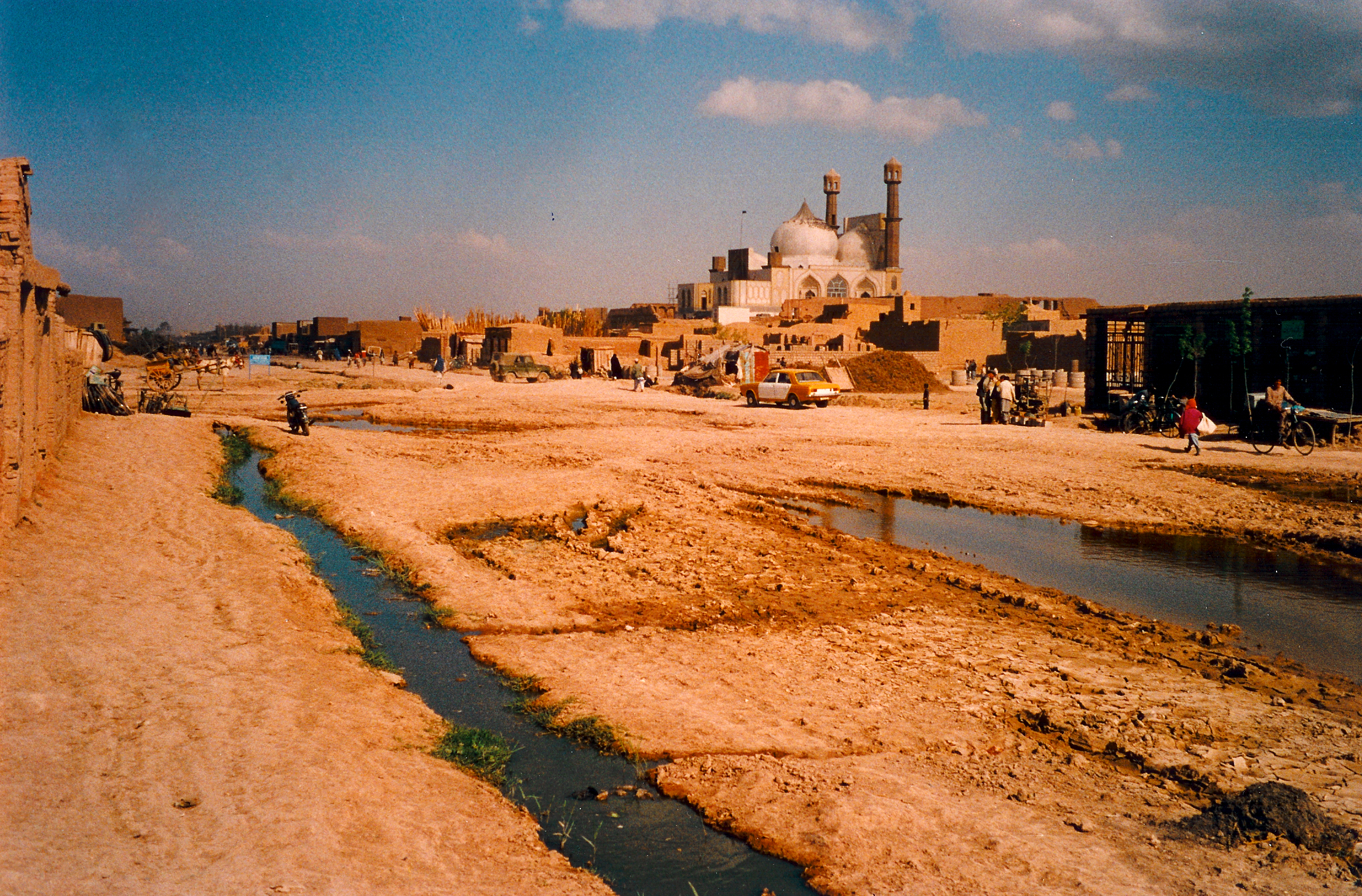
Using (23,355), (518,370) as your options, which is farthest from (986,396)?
(518,370)

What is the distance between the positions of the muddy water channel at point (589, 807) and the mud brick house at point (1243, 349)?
2100 cm

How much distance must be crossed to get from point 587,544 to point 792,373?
19.6m

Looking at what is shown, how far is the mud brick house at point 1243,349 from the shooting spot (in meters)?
22.2

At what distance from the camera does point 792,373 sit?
30094 millimetres

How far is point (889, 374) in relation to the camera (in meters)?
37.8

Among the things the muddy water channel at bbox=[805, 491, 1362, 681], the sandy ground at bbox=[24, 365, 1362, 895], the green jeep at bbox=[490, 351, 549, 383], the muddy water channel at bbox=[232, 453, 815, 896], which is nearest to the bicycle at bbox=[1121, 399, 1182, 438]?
the sandy ground at bbox=[24, 365, 1362, 895]

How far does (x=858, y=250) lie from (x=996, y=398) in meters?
66.5

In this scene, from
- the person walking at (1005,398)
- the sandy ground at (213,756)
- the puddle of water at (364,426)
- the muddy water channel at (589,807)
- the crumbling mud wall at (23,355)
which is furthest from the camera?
the puddle of water at (364,426)

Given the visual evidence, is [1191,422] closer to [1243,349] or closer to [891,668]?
[1243,349]

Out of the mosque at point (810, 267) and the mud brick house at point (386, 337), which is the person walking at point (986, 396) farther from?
the mosque at point (810, 267)

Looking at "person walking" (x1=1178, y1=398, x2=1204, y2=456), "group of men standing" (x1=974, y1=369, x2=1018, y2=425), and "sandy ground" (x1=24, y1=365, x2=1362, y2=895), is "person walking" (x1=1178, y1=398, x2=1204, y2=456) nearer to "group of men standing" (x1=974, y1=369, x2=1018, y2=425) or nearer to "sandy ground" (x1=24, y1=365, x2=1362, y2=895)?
"sandy ground" (x1=24, y1=365, x2=1362, y2=895)

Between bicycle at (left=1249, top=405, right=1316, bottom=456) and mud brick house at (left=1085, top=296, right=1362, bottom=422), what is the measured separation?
2.57 metres

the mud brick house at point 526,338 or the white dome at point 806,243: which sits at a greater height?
the white dome at point 806,243

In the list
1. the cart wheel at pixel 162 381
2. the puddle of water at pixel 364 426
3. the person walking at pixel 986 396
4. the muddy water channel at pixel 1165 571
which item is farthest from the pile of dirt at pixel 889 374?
the cart wheel at pixel 162 381
